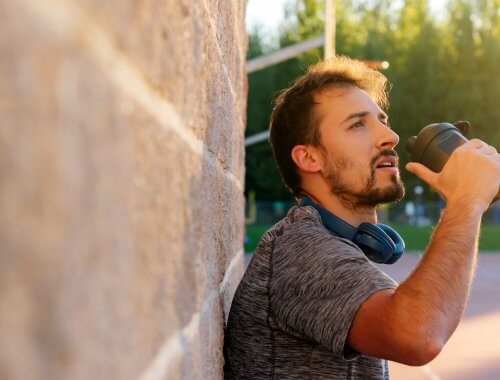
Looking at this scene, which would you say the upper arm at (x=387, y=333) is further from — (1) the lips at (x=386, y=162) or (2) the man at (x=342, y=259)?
(1) the lips at (x=386, y=162)

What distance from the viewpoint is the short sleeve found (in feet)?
6.23

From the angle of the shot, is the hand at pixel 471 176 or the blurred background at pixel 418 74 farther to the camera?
the blurred background at pixel 418 74

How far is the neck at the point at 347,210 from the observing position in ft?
8.67

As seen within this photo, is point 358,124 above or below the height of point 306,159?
above

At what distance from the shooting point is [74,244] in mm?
636

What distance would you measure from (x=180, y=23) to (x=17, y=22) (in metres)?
0.66

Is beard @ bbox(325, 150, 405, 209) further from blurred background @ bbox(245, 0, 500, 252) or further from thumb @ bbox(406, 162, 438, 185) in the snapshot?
blurred background @ bbox(245, 0, 500, 252)

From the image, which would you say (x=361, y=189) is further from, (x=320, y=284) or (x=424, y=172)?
(x=320, y=284)

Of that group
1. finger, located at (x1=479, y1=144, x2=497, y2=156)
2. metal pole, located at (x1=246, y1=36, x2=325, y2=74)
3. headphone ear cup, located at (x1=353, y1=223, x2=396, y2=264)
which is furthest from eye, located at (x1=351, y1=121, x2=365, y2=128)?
metal pole, located at (x1=246, y1=36, x2=325, y2=74)

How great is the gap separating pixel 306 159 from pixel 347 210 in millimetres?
237

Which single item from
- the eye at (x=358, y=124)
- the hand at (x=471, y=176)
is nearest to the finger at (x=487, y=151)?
the hand at (x=471, y=176)

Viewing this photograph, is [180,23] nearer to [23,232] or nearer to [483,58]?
[23,232]

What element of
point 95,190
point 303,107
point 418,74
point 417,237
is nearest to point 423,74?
point 418,74

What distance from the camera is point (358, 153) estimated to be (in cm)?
266
